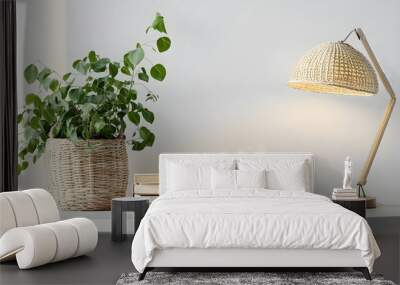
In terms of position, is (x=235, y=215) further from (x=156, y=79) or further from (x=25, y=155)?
(x=25, y=155)

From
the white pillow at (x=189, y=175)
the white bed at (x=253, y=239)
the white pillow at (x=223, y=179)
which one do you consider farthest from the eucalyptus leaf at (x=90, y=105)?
the white bed at (x=253, y=239)

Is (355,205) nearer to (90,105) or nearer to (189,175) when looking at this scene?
(189,175)

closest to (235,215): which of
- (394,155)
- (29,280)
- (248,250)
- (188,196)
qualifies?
(248,250)

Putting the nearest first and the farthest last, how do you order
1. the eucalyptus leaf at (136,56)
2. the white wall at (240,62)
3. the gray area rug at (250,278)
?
the gray area rug at (250,278), the eucalyptus leaf at (136,56), the white wall at (240,62)

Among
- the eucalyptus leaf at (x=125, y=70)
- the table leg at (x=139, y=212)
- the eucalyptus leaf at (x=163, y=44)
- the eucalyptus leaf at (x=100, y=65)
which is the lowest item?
the table leg at (x=139, y=212)

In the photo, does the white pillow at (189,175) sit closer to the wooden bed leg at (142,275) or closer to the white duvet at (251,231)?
the white duvet at (251,231)

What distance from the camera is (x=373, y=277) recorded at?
4.61 metres

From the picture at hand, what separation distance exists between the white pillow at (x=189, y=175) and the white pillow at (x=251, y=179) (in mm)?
274

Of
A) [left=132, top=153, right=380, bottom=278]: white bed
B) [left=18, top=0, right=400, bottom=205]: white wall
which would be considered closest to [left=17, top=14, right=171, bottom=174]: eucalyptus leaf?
[left=18, top=0, right=400, bottom=205]: white wall

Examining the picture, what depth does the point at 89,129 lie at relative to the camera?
6.58 metres

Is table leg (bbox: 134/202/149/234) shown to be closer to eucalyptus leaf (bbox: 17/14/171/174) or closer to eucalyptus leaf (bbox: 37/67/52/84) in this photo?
eucalyptus leaf (bbox: 17/14/171/174)

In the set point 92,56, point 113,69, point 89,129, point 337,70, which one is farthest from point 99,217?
point 337,70

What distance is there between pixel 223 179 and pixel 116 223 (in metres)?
1.03

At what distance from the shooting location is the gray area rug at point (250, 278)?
4430mm
